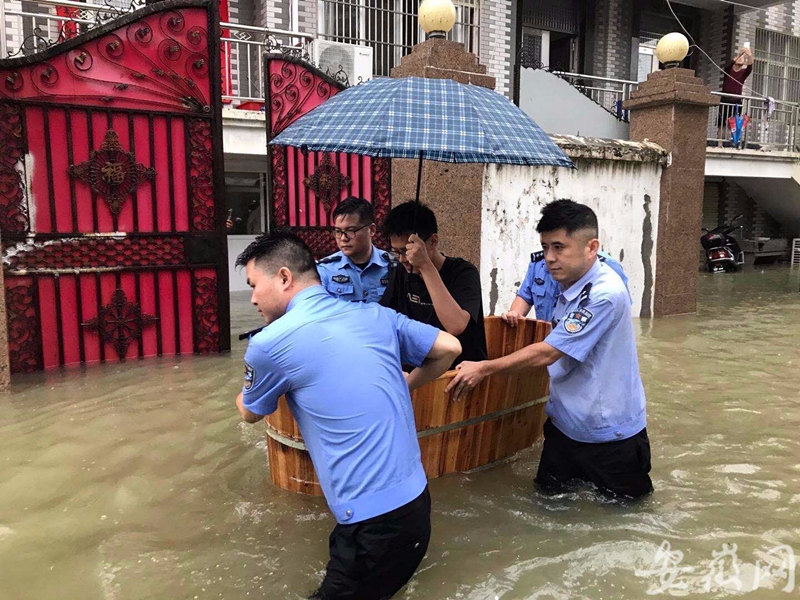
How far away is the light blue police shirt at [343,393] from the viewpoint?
2131 millimetres

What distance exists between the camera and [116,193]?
571cm

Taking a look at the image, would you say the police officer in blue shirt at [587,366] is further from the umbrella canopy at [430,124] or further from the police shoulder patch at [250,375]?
the police shoulder patch at [250,375]

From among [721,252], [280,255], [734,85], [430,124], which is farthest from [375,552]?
[734,85]

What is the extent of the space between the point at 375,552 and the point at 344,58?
8.65 meters

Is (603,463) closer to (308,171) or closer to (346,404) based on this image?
(346,404)

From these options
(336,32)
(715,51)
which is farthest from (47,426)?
(715,51)

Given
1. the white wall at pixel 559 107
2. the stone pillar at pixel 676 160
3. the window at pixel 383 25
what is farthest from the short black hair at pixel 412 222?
the white wall at pixel 559 107

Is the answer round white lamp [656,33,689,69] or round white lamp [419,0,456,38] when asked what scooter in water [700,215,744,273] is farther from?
round white lamp [419,0,456,38]

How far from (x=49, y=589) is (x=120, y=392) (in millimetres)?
2635

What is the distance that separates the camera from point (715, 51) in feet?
55.6

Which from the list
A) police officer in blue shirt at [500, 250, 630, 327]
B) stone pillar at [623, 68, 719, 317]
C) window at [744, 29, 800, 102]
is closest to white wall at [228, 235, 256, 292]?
stone pillar at [623, 68, 719, 317]

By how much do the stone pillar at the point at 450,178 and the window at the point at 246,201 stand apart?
4.89 metres

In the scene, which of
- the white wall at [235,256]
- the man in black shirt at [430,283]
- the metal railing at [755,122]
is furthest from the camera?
the metal railing at [755,122]

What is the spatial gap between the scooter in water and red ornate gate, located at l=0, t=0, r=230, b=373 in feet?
41.1
